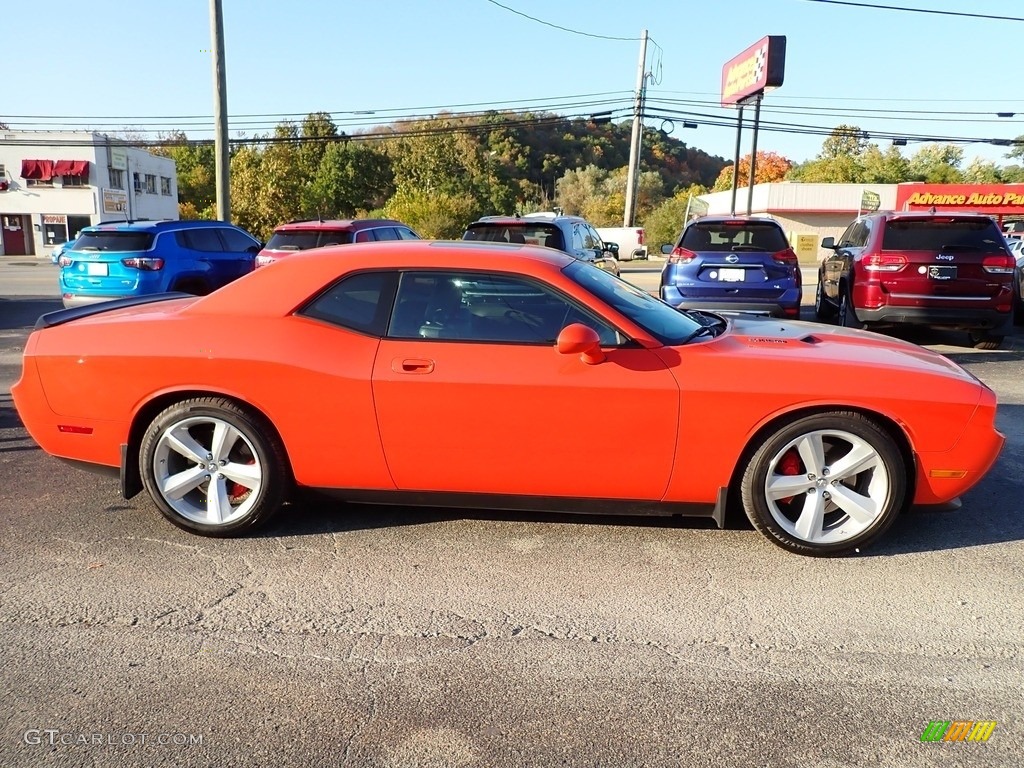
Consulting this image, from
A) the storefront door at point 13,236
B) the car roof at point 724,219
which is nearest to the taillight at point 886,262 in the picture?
the car roof at point 724,219

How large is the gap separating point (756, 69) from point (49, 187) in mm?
38417

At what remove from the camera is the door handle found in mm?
3826

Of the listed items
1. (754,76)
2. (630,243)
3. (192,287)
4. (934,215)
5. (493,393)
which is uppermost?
(754,76)

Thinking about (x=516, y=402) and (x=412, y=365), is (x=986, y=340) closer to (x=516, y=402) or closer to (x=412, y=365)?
(x=516, y=402)

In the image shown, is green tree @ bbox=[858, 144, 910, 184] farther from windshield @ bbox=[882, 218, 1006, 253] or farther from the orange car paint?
the orange car paint

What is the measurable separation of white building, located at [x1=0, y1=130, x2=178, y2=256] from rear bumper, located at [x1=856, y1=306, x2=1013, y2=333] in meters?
44.2

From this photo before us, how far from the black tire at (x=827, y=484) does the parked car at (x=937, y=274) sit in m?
6.39

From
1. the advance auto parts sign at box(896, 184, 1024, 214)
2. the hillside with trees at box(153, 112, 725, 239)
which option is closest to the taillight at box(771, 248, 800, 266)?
the hillside with trees at box(153, 112, 725, 239)

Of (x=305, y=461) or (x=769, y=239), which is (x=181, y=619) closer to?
(x=305, y=461)

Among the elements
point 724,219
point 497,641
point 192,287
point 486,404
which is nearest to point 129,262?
point 192,287

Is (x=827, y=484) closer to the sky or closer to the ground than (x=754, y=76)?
closer to the ground

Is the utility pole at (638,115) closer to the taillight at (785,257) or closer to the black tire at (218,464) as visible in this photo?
the taillight at (785,257)

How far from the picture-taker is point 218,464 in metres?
→ 4.04

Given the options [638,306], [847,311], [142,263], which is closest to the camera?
[638,306]
